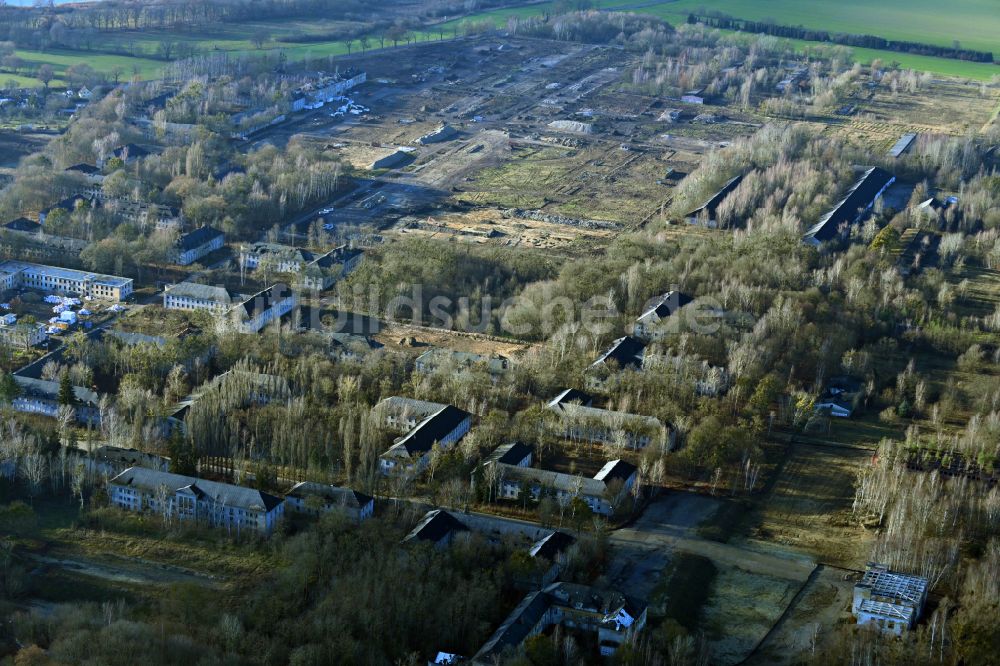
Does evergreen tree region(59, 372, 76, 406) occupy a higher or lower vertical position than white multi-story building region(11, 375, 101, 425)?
higher

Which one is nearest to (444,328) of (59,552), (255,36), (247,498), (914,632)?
(247,498)

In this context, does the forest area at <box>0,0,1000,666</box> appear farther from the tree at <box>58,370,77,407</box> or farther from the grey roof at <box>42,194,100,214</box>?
the grey roof at <box>42,194,100,214</box>

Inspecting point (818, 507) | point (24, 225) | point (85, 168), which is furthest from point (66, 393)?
point (85, 168)

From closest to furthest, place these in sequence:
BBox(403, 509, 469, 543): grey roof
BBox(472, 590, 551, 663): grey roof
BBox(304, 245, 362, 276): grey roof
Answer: BBox(472, 590, 551, 663): grey roof < BBox(403, 509, 469, 543): grey roof < BBox(304, 245, 362, 276): grey roof

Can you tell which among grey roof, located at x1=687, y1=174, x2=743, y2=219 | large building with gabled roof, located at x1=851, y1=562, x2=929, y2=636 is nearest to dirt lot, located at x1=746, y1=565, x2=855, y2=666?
large building with gabled roof, located at x1=851, y1=562, x2=929, y2=636

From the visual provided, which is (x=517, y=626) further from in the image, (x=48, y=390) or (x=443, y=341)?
(x=443, y=341)
